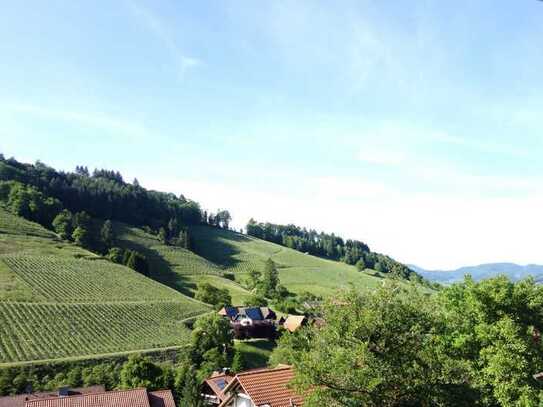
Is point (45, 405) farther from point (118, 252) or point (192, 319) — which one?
point (118, 252)

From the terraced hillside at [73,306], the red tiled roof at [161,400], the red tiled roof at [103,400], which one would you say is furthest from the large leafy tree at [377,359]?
the terraced hillside at [73,306]

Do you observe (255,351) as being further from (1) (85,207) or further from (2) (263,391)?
(1) (85,207)

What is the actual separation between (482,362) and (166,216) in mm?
167710

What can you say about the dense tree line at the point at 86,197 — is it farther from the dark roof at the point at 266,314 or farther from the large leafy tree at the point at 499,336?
the large leafy tree at the point at 499,336

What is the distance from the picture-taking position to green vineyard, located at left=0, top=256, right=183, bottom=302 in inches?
3103

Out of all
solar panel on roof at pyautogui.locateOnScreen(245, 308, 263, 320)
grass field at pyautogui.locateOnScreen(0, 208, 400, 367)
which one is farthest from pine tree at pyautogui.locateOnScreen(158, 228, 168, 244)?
solar panel on roof at pyautogui.locateOnScreen(245, 308, 263, 320)

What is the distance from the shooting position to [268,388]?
2225cm

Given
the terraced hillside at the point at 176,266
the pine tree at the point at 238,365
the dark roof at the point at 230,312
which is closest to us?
the pine tree at the point at 238,365

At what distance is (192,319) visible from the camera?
266 feet

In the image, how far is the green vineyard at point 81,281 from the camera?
78.8m

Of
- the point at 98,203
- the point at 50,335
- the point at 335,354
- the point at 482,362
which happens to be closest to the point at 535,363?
the point at 482,362

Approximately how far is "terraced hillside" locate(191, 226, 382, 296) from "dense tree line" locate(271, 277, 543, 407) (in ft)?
350

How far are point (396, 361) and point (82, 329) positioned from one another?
200ft

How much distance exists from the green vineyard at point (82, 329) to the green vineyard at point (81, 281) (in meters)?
4.91
